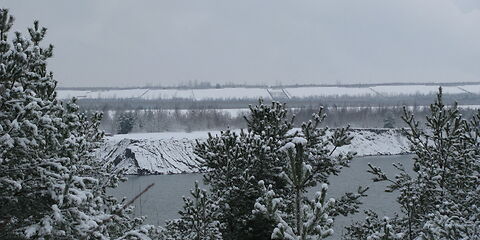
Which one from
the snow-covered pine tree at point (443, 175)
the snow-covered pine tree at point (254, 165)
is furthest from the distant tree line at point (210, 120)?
the snow-covered pine tree at point (443, 175)

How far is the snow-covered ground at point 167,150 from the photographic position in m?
80.8

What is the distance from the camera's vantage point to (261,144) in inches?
561

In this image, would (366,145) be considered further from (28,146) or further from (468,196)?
(28,146)

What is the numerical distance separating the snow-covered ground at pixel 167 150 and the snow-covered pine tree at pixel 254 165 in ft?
186

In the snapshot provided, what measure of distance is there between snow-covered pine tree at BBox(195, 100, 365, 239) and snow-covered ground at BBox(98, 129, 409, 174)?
56.7 m

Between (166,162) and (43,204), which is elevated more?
(43,204)

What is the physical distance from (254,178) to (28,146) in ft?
24.2

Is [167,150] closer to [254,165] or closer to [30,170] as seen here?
[254,165]

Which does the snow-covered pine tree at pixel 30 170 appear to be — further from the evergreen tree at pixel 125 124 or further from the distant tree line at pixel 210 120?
the distant tree line at pixel 210 120

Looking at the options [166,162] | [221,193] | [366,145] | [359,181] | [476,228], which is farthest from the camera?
[366,145]

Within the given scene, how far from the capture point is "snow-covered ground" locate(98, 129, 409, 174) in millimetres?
80831

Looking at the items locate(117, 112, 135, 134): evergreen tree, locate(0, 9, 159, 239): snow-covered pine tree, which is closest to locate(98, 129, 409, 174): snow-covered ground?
locate(117, 112, 135, 134): evergreen tree

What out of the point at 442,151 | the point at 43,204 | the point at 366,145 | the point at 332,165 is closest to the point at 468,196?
the point at 442,151

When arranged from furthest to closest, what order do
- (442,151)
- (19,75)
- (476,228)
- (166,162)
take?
(166,162) → (442,151) → (476,228) → (19,75)
